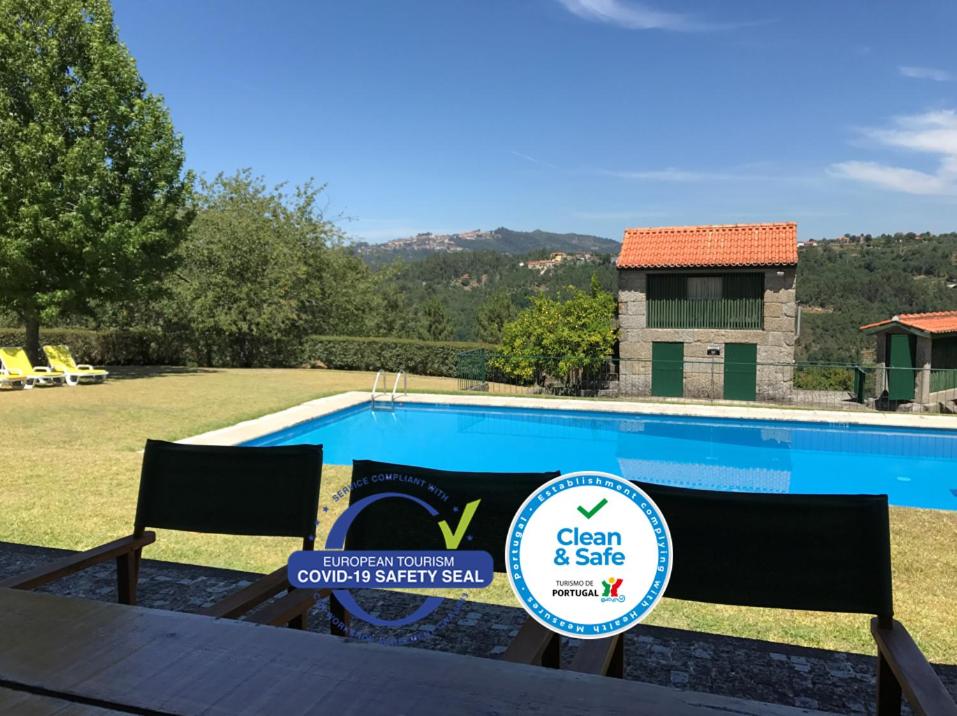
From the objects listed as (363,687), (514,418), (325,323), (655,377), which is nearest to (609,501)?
(363,687)

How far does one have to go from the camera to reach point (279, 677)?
1.33 meters

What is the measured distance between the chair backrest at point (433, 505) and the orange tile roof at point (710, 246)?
18846 mm

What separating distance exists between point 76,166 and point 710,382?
1764 cm

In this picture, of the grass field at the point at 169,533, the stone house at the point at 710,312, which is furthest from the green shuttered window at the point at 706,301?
the grass field at the point at 169,533

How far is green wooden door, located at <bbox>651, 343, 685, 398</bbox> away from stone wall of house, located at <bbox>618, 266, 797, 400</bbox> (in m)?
0.14

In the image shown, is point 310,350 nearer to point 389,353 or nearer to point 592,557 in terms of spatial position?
point 389,353

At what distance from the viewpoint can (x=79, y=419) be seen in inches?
465

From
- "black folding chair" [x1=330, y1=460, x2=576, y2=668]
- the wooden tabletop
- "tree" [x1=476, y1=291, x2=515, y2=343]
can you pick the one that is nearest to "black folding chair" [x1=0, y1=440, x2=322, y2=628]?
"black folding chair" [x1=330, y1=460, x2=576, y2=668]

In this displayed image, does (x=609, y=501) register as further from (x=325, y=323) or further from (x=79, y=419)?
(x=325, y=323)

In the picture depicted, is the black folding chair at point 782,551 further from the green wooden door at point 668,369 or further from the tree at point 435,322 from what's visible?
the tree at point 435,322

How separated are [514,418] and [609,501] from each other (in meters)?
14.1

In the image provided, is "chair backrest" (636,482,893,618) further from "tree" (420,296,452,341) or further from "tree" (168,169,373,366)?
"tree" (420,296,452,341)

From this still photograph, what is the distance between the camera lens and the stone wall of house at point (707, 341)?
19.2 metres

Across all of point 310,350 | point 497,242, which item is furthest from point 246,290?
point 497,242
